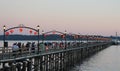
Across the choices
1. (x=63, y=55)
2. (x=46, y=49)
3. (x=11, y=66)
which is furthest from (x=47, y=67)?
(x=11, y=66)

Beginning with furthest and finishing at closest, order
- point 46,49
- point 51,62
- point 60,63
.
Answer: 1. point 60,63
2. point 51,62
3. point 46,49

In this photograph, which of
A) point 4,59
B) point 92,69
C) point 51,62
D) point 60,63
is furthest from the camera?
point 92,69

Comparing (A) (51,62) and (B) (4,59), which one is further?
(A) (51,62)

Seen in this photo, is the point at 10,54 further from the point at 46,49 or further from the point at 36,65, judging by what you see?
the point at 46,49

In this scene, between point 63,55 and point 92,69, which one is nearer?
point 63,55

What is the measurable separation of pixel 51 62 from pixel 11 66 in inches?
705

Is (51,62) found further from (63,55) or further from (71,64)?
(71,64)

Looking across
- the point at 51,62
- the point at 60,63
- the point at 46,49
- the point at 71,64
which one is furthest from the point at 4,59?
the point at 71,64

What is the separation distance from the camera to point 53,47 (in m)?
44.5

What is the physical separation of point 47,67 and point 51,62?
9.04 feet

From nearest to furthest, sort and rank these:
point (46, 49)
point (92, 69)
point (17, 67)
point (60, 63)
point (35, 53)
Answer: point (17, 67)
point (35, 53)
point (46, 49)
point (60, 63)
point (92, 69)

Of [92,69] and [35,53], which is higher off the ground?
[35,53]

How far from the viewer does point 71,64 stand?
58.8m

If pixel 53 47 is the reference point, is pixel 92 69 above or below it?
below
